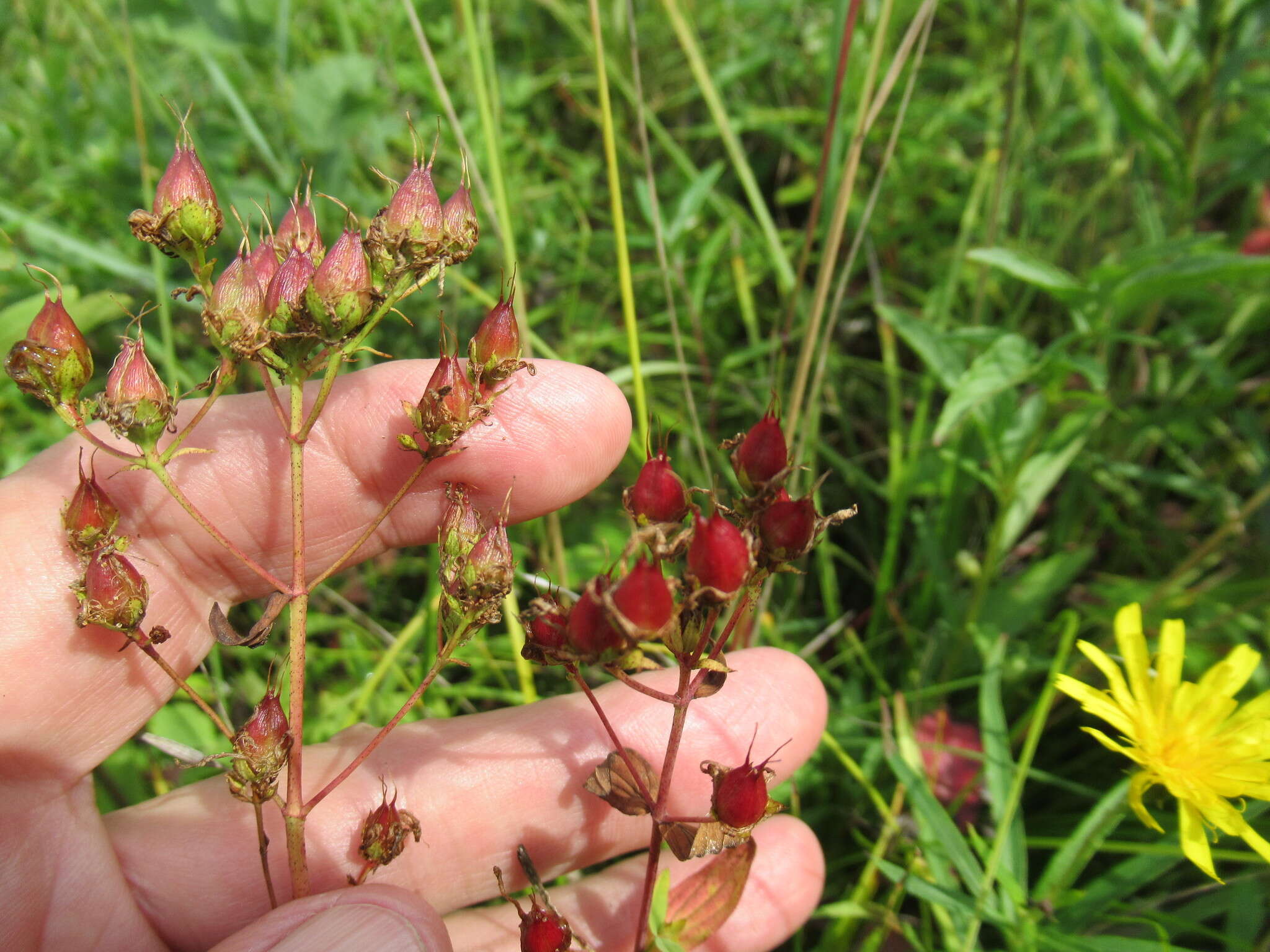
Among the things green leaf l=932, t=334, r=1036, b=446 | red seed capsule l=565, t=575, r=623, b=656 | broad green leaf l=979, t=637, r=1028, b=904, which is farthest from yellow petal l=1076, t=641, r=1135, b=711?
red seed capsule l=565, t=575, r=623, b=656

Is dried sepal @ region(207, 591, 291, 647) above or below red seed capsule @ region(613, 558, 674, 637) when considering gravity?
below

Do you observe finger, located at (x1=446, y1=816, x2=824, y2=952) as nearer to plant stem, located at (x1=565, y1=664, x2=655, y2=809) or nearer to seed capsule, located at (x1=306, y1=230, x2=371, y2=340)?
plant stem, located at (x1=565, y1=664, x2=655, y2=809)

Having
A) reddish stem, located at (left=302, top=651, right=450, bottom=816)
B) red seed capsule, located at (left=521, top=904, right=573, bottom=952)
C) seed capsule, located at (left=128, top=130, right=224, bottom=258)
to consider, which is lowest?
red seed capsule, located at (left=521, top=904, right=573, bottom=952)

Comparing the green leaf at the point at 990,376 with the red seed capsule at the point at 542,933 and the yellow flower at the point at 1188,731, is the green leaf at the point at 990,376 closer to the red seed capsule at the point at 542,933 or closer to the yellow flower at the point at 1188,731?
the yellow flower at the point at 1188,731

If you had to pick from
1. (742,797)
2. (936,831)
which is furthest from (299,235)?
(936,831)

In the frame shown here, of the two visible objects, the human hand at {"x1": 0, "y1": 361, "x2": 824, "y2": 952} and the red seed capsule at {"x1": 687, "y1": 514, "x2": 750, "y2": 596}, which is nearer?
the red seed capsule at {"x1": 687, "y1": 514, "x2": 750, "y2": 596}

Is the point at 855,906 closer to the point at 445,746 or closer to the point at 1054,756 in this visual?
the point at 1054,756
